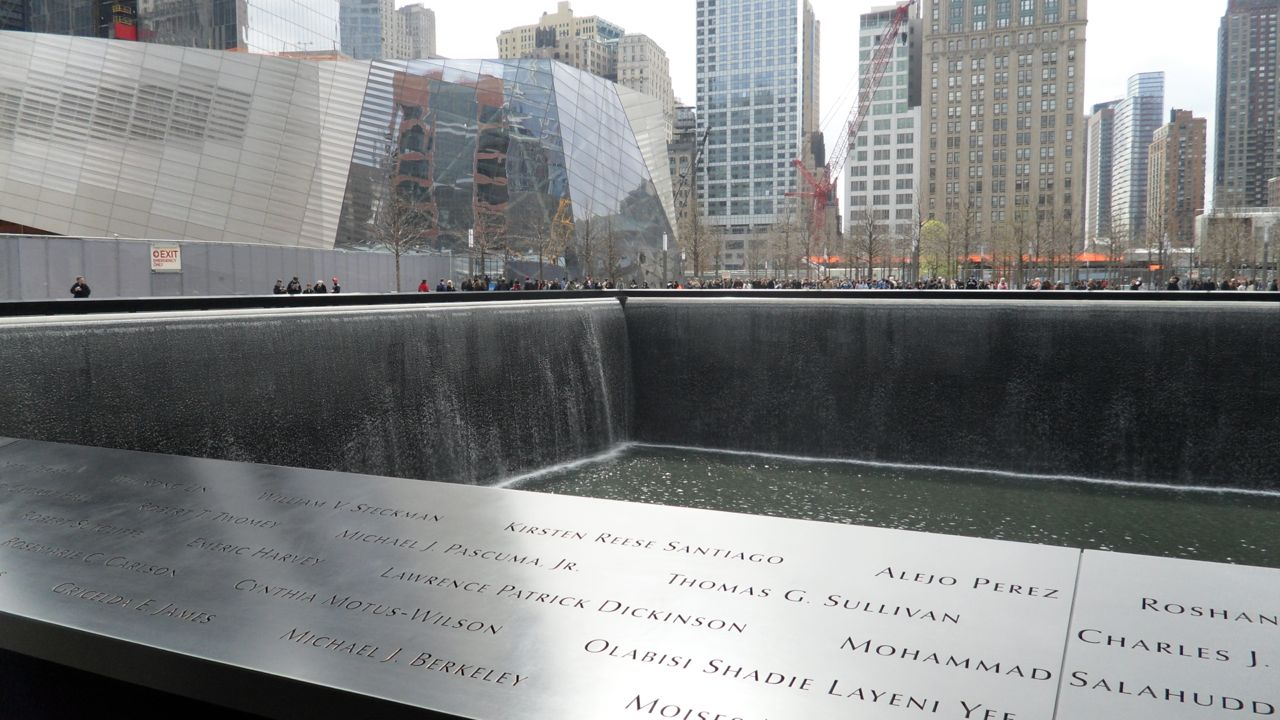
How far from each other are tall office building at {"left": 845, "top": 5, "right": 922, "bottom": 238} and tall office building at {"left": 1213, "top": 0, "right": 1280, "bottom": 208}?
52.7 meters

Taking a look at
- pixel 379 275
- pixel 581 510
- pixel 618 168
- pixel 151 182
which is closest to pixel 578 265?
pixel 618 168

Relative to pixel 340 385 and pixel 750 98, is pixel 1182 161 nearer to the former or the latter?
pixel 750 98

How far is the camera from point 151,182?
36.7 meters

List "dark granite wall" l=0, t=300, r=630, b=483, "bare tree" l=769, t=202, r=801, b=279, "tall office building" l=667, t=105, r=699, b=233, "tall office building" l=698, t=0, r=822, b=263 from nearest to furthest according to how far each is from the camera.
Answer: "dark granite wall" l=0, t=300, r=630, b=483 < "bare tree" l=769, t=202, r=801, b=279 < "tall office building" l=667, t=105, r=699, b=233 < "tall office building" l=698, t=0, r=822, b=263

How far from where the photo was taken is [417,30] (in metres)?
179

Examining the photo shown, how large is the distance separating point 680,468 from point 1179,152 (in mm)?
188567

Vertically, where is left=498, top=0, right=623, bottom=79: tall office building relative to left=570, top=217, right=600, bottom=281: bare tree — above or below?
above

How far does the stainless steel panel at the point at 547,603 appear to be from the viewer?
1832 millimetres

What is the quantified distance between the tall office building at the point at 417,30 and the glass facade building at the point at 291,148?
136 m

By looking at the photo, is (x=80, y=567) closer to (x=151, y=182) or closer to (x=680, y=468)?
(x=680, y=468)

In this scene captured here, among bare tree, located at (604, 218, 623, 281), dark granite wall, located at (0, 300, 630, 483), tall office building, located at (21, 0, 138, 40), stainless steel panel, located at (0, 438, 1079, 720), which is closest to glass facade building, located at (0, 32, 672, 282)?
bare tree, located at (604, 218, 623, 281)

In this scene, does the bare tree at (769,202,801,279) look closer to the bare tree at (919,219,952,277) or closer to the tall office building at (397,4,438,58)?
the bare tree at (919,219,952,277)

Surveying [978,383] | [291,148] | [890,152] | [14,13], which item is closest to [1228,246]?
[978,383]

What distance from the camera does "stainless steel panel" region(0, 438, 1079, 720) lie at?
1832mm
